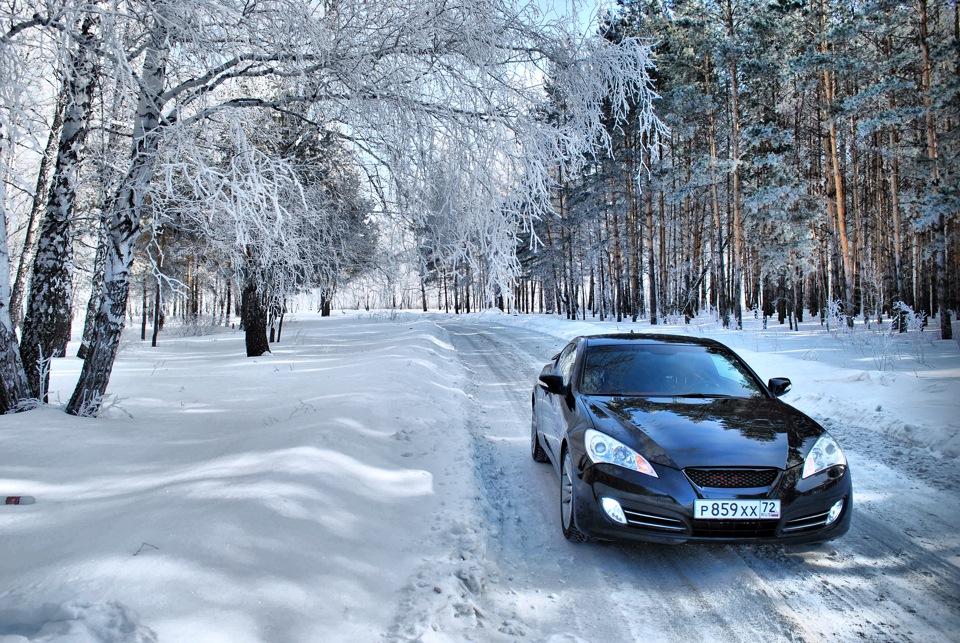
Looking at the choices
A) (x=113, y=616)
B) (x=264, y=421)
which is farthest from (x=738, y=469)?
(x=264, y=421)

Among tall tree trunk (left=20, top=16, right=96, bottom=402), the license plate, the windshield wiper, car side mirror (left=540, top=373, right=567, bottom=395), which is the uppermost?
tall tree trunk (left=20, top=16, right=96, bottom=402)

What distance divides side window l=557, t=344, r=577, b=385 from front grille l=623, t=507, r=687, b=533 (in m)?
1.77

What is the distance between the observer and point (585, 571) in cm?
349

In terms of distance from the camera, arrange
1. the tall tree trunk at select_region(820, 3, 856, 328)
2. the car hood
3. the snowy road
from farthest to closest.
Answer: the tall tree trunk at select_region(820, 3, 856, 328) → the car hood → the snowy road

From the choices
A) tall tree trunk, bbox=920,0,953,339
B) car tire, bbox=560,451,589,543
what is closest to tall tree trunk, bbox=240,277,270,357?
car tire, bbox=560,451,589,543

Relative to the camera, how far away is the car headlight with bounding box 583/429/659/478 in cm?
338

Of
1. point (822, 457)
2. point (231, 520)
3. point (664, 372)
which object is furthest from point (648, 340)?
point (231, 520)

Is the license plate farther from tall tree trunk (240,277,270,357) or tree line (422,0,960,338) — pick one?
tall tree trunk (240,277,270,357)

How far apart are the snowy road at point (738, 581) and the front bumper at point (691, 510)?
1.01 feet

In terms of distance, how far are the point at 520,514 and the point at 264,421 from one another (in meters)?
4.12

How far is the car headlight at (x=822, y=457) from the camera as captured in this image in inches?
134

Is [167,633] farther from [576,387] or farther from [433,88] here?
[433,88]

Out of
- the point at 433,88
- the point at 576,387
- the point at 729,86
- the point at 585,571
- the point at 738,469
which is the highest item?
the point at 729,86

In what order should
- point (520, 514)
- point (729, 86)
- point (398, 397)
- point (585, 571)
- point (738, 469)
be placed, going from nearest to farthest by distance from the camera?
point (738, 469), point (585, 571), point (520, 514), point (398, 397), point (729, 86)
